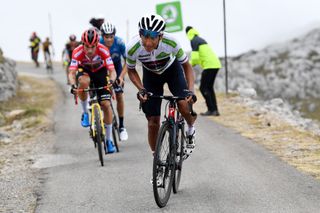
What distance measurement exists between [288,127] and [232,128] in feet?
3.68

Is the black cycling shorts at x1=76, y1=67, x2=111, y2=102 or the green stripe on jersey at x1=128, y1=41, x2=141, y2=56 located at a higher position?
the green stripe on jersey at x1=128, y1=41, x2=141, y2=56

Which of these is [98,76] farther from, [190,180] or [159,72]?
[159,72]

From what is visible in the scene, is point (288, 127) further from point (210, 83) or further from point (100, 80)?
point (100, 80)

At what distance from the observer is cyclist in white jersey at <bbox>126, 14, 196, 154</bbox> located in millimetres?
7523

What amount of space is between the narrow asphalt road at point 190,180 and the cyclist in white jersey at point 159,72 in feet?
2.44

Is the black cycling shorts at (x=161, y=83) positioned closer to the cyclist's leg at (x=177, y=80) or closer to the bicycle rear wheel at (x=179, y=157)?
the cyclist's leg at (x=177, y=80)

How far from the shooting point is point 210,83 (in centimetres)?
1509

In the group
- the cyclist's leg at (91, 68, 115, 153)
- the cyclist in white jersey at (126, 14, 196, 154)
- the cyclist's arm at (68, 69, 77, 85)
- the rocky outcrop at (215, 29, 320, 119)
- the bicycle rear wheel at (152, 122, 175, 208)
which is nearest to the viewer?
the bicycle rear wheel at (152, 122, 175, 208)

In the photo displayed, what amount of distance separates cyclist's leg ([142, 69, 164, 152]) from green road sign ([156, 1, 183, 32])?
15.8 meters

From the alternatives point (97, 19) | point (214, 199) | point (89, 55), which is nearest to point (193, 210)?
point (214, 199)

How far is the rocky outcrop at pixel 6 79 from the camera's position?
2012cm

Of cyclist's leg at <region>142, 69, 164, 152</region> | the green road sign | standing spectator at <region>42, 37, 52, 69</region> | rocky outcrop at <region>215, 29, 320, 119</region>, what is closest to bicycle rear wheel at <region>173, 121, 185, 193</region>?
cyclist's leg at <region>142, 69, 164, 152</region>

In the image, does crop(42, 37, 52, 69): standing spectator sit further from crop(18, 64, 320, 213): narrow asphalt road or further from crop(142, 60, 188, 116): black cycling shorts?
crop(142, 60, 188, 116): black cycling shorts

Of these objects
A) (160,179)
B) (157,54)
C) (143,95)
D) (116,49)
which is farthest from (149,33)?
(116,49)
